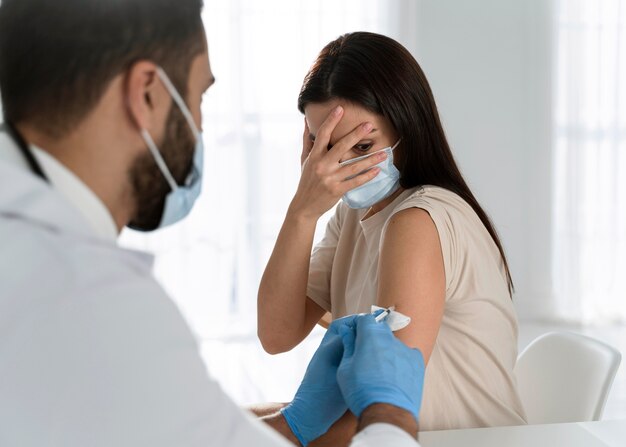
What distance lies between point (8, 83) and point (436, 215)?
0.87 meters

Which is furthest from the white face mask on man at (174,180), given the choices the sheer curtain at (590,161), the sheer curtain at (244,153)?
the sheer curtain at (590,161)

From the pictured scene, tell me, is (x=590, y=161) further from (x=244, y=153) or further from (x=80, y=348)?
(x=80, y=348)

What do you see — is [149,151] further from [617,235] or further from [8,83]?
[617,235]

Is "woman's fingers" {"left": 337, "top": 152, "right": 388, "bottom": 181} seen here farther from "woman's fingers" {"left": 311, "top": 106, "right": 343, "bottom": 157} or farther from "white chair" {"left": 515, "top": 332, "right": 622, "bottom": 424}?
"white chair" {"left": 515, "top": 332, "right": 622, "bottom": 424}

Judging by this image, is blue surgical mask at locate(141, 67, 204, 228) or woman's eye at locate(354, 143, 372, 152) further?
woman's eye at locate(354, 143, 372, 152)

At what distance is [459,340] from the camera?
5.21 ft

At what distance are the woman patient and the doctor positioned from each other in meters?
0.38

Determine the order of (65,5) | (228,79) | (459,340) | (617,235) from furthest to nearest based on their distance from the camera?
(617,235) < (228,79) < (459,340) < (65,5)

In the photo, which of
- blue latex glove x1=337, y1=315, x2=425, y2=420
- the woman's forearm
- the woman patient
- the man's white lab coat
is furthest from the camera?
the woman's forearm

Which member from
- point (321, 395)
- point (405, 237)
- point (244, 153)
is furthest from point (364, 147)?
point (244, 153)

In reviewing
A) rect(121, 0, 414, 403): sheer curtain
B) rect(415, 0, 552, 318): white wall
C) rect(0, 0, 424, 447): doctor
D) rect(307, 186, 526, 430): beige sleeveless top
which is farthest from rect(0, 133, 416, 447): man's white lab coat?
rect(415, 0, 552, 318): white wall

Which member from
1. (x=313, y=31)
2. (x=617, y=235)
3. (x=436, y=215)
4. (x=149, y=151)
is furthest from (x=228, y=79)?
(x=149, y=151)

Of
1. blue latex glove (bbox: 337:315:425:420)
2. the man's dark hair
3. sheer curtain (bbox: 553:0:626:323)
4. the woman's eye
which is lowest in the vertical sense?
sheer curtain (bbox: 553:0:626:323)

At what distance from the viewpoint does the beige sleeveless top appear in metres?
1.55
